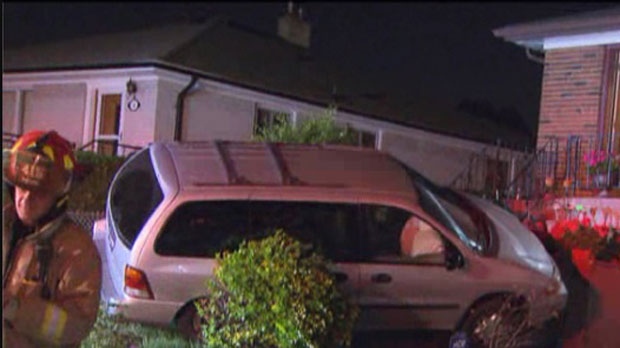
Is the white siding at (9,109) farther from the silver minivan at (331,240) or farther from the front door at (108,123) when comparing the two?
the silver minivan at (331,240)

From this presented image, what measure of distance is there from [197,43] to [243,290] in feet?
41.4

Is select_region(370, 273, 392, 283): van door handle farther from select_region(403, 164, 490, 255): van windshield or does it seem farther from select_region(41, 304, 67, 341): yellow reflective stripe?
select_region(41, 304, 67, 341): yellow reflective stripe

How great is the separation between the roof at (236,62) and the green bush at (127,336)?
29.1 ft

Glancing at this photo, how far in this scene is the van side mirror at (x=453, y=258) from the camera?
7828 mm

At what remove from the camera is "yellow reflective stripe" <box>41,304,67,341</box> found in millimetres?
3592

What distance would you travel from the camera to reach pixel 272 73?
62.1ft

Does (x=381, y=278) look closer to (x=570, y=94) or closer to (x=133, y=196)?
(x=133, y=196)

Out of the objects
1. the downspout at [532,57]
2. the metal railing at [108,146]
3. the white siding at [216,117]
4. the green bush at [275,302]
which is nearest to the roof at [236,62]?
the white siding at [216,117]

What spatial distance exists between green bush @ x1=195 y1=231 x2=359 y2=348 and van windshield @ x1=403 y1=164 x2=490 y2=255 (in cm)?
201

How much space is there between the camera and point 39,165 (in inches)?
144

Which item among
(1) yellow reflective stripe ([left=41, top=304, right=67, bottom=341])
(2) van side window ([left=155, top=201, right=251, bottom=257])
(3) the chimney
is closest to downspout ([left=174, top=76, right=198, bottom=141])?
(3) the chimney

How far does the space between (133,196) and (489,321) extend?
322 cm

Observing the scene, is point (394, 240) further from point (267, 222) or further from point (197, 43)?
point (197, 43)

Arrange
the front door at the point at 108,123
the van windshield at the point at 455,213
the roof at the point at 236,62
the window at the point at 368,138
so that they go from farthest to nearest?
the window at the point at 368,138 → the roof at the point at 236,62 → the front door at the point at 108,123 → the van windshield at the point at 455,213
